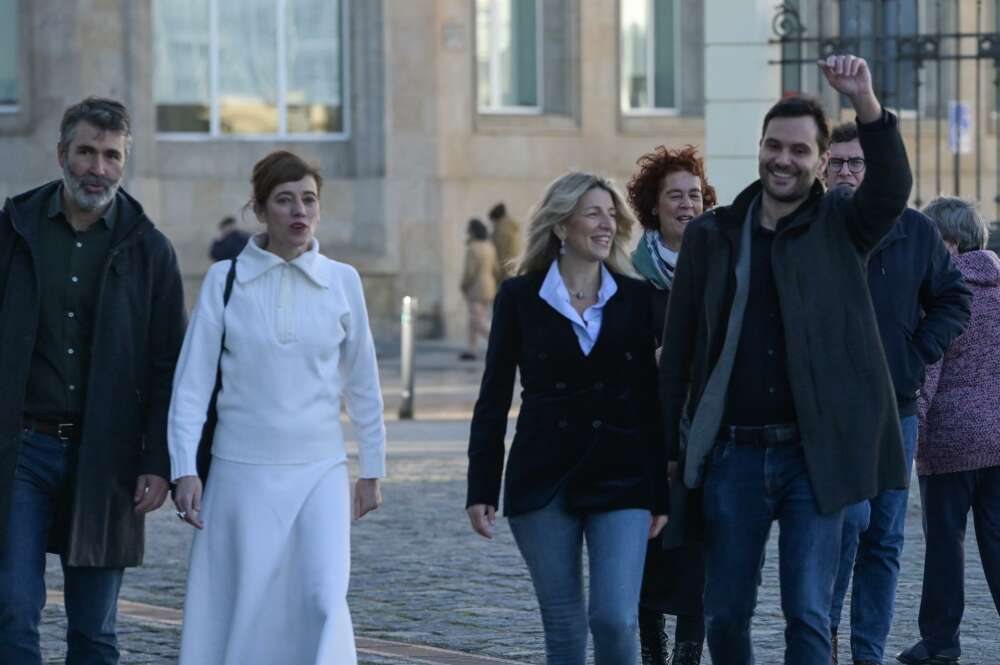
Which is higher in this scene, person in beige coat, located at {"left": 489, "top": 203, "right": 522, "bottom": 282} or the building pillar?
the building pillar

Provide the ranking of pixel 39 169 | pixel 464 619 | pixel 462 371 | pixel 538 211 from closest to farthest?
pixel 538 211 → pixel 464 619 → pixel 462 371 → pixel 39 169

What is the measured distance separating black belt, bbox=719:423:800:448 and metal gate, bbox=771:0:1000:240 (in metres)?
7.79

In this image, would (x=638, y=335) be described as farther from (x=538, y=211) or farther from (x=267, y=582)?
(x=267, y=582)

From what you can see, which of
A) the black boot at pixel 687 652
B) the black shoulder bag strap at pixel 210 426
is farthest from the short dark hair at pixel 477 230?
the black shoulder bag strap at pixel 210 426

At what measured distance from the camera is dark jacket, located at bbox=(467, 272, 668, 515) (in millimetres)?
6383

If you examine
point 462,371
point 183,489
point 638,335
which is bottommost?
point 462,371

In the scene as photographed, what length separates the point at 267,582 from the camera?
6.38 metres

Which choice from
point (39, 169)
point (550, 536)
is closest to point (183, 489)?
point (550, 536)

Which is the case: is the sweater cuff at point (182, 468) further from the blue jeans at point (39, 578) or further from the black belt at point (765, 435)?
the black belt at point (765, 435)

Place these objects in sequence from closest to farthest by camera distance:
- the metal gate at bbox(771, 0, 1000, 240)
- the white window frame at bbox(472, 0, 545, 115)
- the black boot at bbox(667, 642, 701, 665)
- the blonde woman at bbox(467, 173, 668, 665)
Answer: the blonde woman at bbox(467, 173, 668, 665)
the black boot at bbox(667, 642, 701, 665)
the metal gate at bbox(771, 0, 1000, 240)
the white window frame at bbox(472, 0, 545, 115)

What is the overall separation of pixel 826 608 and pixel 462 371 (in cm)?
1806

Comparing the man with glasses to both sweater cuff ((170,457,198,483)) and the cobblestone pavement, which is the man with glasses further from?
sweater cuff ((170,457,198,483))

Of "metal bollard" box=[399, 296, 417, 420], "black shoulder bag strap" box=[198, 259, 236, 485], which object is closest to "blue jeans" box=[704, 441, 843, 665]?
"black shoulder bag strap" box=[198, 259, 236, 485]

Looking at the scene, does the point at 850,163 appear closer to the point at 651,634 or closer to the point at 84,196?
the point at 651,634
